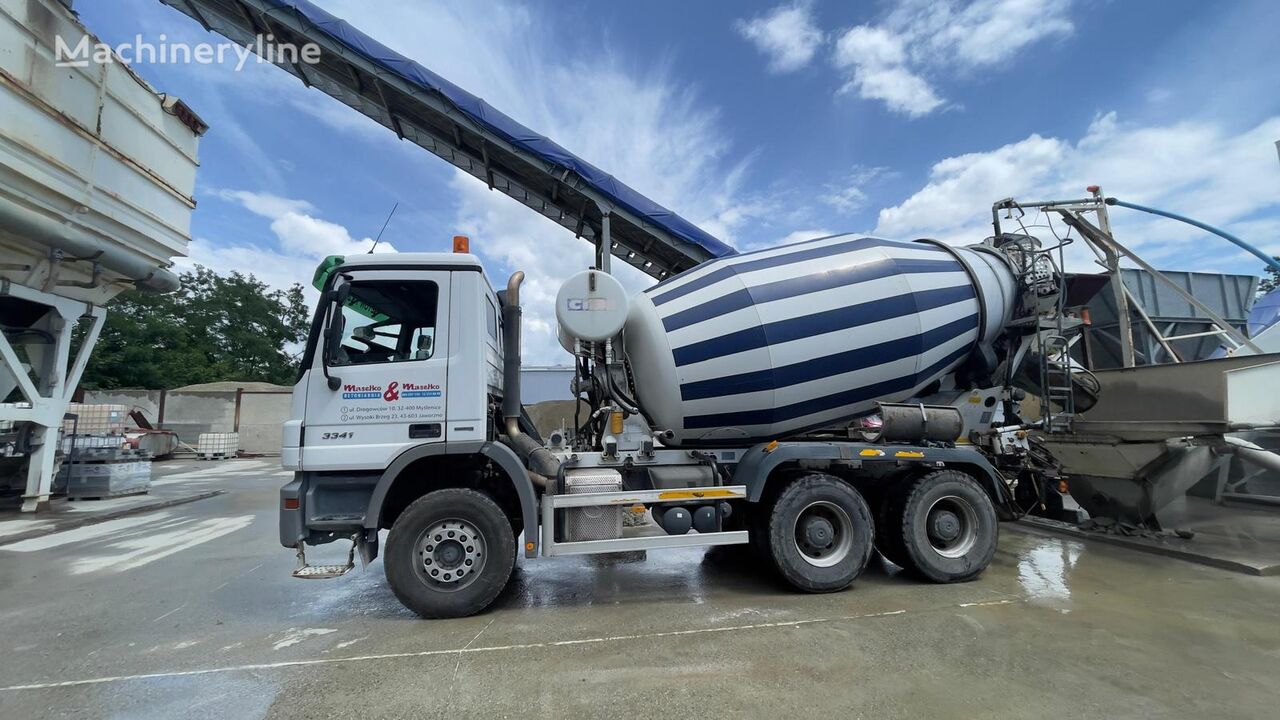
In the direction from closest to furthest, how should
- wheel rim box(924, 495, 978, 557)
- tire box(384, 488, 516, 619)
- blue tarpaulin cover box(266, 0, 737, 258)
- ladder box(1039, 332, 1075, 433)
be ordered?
1. tire box(384, 488, 516, 619)
2. wheel rim box(924, 495, 978, 557)
3. ladder box(1039, 332, 1075, 433)
4. blue tarpaulin cover box(266, 0, 737, 258)

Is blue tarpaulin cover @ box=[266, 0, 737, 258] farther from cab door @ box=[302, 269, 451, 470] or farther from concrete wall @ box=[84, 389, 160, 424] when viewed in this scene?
concrete wall @ box=[84, 389, 160, 424]

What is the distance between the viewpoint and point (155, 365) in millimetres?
29578

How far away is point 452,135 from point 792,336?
9752mm

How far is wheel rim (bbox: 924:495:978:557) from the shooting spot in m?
5.66

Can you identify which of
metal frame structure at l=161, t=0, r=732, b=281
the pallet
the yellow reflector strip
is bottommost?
the pallet

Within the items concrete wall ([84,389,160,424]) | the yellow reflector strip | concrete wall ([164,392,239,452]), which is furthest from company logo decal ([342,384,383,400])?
concrete wall ([84,389,160,424])

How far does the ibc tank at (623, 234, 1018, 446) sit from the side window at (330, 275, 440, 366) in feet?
6.26

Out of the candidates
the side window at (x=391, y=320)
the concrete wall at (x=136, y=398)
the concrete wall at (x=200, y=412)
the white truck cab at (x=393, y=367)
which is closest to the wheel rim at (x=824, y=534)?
the white truck cab at (x=393, y=367)

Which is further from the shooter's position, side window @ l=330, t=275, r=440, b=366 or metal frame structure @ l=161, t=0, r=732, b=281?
metal frame structure @ l=161, t=0, r=732, b=281

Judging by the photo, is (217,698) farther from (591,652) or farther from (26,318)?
(26,318)

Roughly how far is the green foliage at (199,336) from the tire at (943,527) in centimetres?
3384

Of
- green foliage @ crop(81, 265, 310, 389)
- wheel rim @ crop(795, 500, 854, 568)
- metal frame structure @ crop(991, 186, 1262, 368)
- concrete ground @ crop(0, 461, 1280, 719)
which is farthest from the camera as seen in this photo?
green foliage @ crop(81, 265, 310, 389)

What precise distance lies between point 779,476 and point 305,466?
412cm

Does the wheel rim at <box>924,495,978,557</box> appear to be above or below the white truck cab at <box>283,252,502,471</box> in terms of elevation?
below
